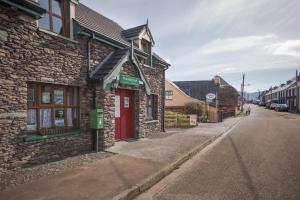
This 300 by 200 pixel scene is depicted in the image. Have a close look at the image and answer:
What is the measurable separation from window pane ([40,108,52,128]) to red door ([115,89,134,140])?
3567 millimetres

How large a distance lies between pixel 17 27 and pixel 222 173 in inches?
296

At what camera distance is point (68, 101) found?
931 cm

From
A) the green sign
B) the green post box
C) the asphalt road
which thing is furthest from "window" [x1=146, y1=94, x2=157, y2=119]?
the green post box

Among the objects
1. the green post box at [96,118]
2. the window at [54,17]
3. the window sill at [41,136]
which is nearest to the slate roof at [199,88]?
the green post box at [96,118]

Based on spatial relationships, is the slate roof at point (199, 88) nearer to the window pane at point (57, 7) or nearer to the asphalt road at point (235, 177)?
the asphalt road at point (235, 177)

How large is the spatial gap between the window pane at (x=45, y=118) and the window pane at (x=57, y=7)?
3.61 meters

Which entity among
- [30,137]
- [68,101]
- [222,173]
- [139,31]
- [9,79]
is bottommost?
[222,173]

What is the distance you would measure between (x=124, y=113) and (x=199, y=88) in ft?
114

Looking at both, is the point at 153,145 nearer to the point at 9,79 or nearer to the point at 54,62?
the point at 54,62

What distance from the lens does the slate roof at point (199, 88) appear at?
4312 cm

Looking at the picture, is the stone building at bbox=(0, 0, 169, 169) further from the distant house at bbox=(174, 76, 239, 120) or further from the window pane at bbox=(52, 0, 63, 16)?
the distant house at bbox=(174, 76, 239, 120)

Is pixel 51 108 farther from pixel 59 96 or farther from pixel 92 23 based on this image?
pixel 92 23

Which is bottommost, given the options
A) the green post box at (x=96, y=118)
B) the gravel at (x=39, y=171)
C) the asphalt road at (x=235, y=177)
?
the asphalt road at (x=235, y=177)

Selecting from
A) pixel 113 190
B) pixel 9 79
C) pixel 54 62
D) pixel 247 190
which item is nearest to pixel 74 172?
pixel 113 190
